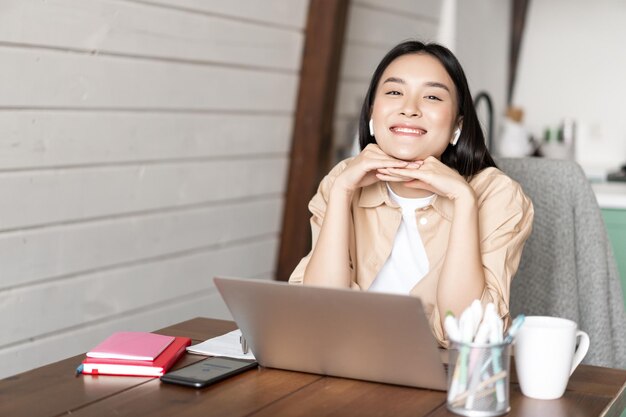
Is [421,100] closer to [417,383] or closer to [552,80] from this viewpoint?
[417,383]

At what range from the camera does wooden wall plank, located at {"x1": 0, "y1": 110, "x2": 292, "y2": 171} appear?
2076 mm

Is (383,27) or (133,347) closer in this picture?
(133,347)

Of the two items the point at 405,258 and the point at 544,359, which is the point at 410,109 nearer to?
the point at 405,258

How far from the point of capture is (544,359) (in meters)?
1.34

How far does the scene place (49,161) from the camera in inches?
84.6

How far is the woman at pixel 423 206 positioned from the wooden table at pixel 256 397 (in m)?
0.30

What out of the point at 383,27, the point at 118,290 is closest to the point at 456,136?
the point at 118,290

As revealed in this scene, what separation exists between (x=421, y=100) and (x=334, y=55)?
48.8 inches

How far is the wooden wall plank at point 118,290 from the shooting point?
84.4 inches

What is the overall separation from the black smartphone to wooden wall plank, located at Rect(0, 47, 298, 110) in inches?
33.4

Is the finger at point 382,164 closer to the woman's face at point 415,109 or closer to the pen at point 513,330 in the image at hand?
the woman's face at point 415,109

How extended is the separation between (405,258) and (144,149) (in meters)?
0.87

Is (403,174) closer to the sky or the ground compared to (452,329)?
closer to the sky

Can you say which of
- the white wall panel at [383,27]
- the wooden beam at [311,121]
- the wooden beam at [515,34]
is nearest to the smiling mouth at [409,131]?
the wooden beam at [311,121]
